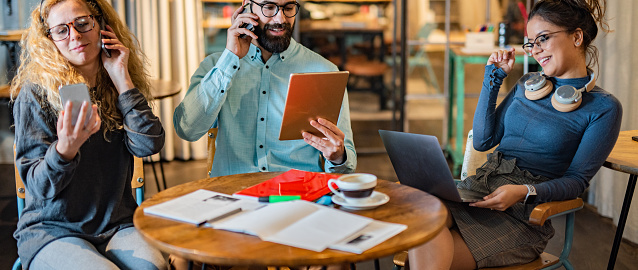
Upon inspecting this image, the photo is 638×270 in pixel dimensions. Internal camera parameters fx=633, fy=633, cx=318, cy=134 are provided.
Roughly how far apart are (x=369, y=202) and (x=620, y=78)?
239 cm

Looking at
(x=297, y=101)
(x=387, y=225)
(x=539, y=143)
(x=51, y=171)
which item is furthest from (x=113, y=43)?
(x=539, y=143)

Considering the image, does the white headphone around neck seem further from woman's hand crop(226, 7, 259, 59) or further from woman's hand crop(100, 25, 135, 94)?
woman's hand crop(100, 25, 135, 94)

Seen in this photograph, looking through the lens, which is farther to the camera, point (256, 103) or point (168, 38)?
point (168, 38)

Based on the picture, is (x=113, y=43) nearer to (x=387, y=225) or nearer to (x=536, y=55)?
(x=387, y=225)

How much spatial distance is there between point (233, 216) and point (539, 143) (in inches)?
43.5

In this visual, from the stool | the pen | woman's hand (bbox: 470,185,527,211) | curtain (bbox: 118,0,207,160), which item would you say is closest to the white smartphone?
the pen

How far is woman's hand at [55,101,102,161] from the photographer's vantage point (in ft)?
4.99

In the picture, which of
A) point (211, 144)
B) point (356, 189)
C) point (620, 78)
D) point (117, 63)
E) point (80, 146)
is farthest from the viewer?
point (620, 78)

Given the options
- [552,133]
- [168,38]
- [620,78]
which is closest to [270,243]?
[552,133]

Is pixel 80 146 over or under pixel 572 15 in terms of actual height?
under

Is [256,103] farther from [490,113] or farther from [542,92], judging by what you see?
[542,92]

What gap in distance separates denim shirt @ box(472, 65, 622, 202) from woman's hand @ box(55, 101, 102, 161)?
1.26 metres

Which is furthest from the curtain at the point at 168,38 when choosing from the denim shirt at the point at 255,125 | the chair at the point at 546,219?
the chair at the point at 546,219

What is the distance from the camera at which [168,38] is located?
4625mm
